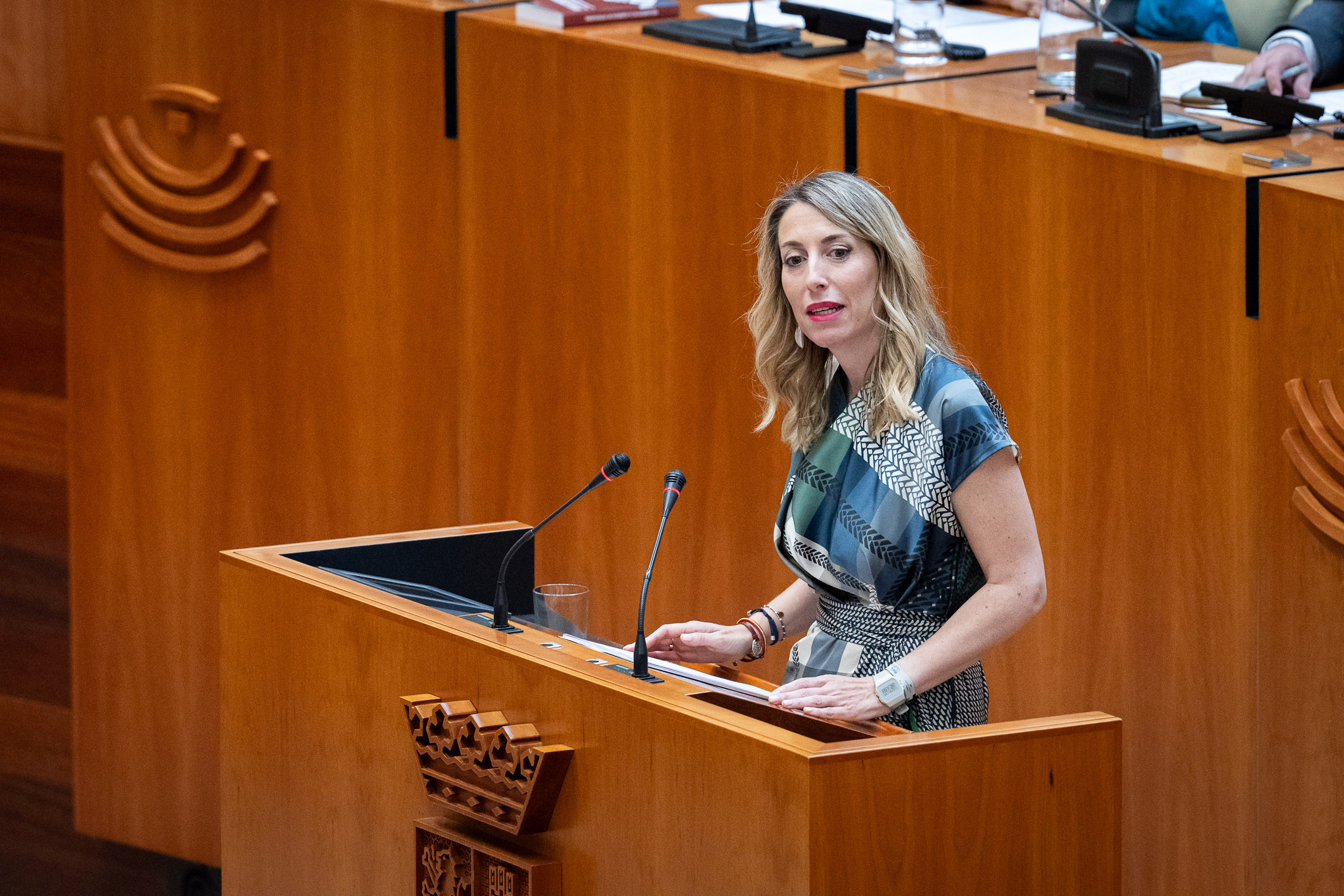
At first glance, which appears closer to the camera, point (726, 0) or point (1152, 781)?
point (1152, 781)

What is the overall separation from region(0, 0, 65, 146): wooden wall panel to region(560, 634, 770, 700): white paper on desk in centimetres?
252

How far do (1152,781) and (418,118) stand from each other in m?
1.94

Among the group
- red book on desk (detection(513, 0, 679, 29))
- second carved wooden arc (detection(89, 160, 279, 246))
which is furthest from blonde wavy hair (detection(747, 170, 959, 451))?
second carved wooden arc (detection(89, 160, 279, 246))

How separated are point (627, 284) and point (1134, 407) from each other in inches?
42.2

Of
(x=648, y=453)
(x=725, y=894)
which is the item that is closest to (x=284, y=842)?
(x=725, y=894)

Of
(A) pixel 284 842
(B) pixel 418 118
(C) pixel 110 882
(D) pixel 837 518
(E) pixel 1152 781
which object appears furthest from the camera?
(C) pixel 110 882

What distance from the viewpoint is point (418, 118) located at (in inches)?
145

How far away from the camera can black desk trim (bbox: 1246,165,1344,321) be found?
2533mm

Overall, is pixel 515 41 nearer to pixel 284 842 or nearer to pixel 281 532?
pixel 281 532

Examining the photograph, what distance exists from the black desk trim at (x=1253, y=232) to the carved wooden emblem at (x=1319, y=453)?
13 centimetres

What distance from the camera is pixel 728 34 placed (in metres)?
3.33

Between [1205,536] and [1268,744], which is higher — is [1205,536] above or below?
above

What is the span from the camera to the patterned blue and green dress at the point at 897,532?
2.17m

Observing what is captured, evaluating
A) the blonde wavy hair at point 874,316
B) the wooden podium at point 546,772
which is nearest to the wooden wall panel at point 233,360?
the wooden podium at point 546,772
